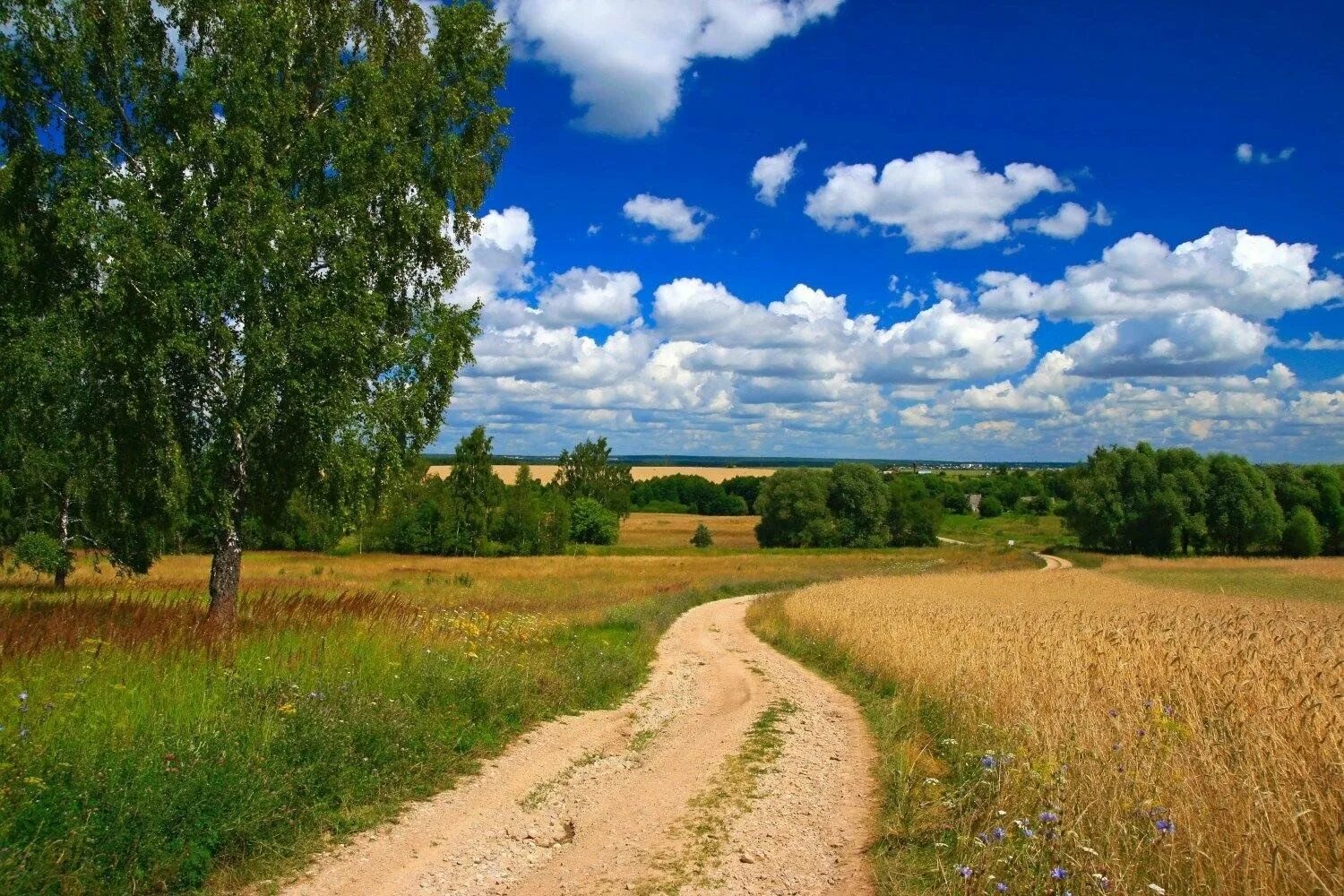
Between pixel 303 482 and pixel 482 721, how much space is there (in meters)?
6.76

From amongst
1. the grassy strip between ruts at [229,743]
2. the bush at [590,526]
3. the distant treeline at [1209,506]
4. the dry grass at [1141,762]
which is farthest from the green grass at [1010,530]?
the grassy strip between ruts at [229,743]

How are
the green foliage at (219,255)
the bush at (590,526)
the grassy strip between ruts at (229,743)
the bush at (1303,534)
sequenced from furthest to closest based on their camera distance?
the bush at (590,526) → the bush at (1303,534) → the green foliage at (219,255) → the grassy strip between ruts at (229,743)

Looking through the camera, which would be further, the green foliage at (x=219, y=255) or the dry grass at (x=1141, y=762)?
the green foliage at (x=219, y=255)

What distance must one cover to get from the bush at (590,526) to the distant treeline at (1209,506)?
54.7 m

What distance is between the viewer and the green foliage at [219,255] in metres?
12.3

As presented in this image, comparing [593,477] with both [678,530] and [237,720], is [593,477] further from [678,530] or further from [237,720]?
[237,720]

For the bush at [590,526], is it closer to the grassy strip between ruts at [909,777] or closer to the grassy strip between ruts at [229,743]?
the grassy strip between ruts at [909,777]

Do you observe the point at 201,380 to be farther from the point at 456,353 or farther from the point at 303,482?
the point at 456,353

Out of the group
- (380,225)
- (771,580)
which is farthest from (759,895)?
(771,580)

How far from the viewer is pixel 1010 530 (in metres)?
124

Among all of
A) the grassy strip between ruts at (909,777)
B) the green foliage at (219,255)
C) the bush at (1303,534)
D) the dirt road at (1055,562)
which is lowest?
the dirt road at (1055,562)

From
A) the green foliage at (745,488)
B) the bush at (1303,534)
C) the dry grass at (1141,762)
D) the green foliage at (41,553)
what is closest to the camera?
the dry grass at (1141,762)

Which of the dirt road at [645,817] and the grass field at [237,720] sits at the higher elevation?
the grass field at [237,720]

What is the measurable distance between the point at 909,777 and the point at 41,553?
3011 centimetres
